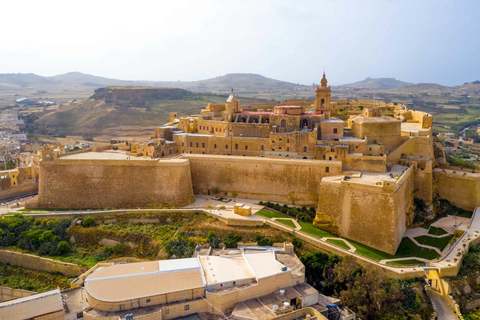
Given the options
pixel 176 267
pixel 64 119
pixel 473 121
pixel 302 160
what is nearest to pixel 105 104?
pixel 64 119

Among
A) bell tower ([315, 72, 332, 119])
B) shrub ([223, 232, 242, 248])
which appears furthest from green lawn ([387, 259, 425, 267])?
bell tower ([315, 72, 332, 119])

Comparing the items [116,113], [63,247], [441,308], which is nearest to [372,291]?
[441,308]

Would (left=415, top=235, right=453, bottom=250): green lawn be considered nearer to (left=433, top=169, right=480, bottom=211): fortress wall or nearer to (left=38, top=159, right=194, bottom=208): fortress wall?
(left=433, top=169, right=480, bottom=211): fortress wall

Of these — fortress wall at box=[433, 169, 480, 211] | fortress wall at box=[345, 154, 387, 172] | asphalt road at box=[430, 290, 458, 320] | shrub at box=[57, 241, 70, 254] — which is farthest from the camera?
fortress wall at box=[433, 169, 480, 211]

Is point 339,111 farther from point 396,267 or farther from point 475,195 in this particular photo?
point 396,267

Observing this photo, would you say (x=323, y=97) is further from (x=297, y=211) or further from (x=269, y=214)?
(x=269, y=214)

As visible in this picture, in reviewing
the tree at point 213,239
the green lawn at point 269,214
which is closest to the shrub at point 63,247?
the tree at point 213,239
